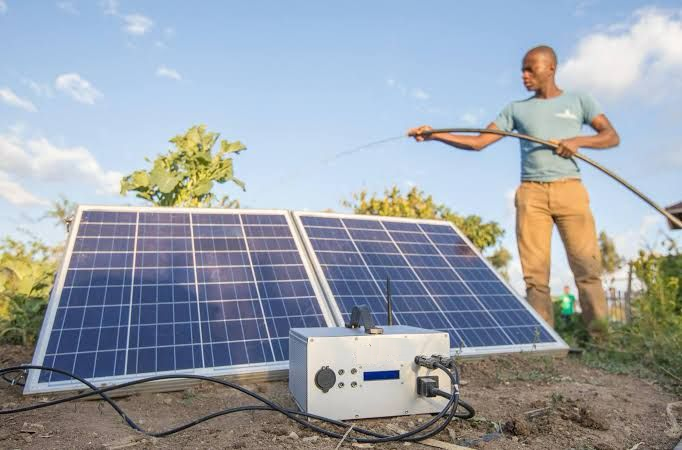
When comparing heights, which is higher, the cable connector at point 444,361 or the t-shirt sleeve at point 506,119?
the t-shirt sleeve at point 506,119

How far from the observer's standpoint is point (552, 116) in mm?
6047

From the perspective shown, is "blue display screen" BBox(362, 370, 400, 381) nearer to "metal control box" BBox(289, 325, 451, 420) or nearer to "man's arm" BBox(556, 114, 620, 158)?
"metal control box" BBox(289, 325, 451, 420)

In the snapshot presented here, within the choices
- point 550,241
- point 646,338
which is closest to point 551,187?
point 550,241

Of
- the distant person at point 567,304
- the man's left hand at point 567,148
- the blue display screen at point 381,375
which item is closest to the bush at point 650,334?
the man's left hand at point 567,148

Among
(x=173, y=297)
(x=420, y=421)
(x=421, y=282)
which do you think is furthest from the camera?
(x=421, y=282)

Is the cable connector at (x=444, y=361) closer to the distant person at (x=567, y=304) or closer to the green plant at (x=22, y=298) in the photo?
Result: the green plant at (x=22, y=298)

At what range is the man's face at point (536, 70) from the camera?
6082 mm

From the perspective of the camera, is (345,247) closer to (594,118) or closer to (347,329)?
(347,329)

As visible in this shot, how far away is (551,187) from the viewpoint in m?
5.88

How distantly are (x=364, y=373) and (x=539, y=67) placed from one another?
4.72 meters

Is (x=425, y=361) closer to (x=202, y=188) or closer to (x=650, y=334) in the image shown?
(x=650, y=334)

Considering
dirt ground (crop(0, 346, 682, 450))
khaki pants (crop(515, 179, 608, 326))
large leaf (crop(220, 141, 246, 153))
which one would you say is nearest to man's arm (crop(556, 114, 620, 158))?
khaki pants (crop(515, 179, 608, 326))

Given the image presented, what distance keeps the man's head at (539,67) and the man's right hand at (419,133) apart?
5.23 feet

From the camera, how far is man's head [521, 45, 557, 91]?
609 centimetres
